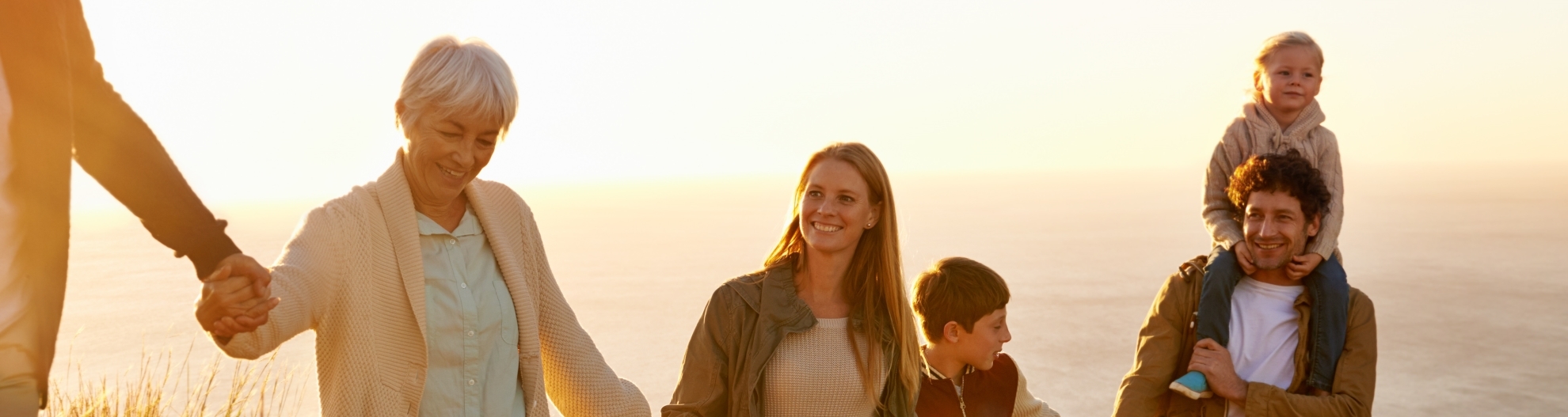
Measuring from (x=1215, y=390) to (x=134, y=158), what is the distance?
2.85 meters

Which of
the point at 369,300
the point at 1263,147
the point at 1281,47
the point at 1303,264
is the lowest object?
the point at 1303,264

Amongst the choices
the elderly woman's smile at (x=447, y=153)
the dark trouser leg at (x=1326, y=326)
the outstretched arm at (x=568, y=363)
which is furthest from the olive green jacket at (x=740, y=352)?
the dark trouser leg at (x=1326, y=326)

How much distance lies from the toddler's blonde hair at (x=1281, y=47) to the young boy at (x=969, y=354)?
1434mm

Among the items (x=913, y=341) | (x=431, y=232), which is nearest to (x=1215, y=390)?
(x=913, y=341)

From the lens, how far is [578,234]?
26766 millimetres

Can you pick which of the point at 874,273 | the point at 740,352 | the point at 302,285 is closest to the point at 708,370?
the point at 740,352

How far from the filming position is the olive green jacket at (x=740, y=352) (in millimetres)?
2727

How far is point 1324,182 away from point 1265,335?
612 mm

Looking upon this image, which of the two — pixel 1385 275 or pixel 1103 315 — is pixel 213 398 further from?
pixel 1385 275

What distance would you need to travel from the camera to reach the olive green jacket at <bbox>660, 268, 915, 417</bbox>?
2727 millimetres

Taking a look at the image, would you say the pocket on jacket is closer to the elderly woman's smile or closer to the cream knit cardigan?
the cream knit cardigan

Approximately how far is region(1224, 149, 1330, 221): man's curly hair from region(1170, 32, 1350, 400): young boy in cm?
8

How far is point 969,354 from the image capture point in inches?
119

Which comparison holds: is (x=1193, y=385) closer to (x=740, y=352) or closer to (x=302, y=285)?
(x=740, y=352)
